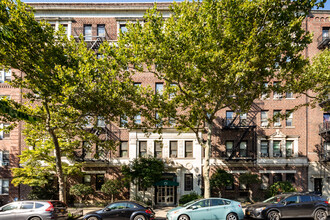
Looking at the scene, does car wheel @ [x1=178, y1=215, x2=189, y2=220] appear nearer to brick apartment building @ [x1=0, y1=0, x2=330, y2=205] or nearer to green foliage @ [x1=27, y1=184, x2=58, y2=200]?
brick apartment building @ [x1=0, y1=0, x2=330, y2=205]

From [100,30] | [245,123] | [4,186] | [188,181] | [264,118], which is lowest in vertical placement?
[4,186]

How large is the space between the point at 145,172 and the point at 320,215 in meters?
12.8

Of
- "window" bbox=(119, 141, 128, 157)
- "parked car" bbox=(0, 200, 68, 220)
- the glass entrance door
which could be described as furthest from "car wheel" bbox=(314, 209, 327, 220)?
"window" bbox=(119, 141, 128, 157)

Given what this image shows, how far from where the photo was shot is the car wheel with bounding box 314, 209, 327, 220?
1480cm

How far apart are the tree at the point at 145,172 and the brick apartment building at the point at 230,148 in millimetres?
2581

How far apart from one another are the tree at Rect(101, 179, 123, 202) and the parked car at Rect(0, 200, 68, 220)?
26.4 feet

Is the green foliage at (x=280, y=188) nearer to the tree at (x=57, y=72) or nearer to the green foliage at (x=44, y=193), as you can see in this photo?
the tree at (x=57, y=72)

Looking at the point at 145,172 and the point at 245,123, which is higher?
the point at 245,123

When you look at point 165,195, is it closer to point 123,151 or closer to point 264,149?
point 123,151

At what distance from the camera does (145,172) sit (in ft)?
71.7

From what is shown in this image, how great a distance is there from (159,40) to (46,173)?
1608 centimetres

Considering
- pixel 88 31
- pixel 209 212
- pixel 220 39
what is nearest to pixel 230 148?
pixel 209 212

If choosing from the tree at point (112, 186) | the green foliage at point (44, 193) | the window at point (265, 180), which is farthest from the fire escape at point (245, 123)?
the green foliage at point (44, 193)

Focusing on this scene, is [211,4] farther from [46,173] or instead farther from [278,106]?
[46,173]
